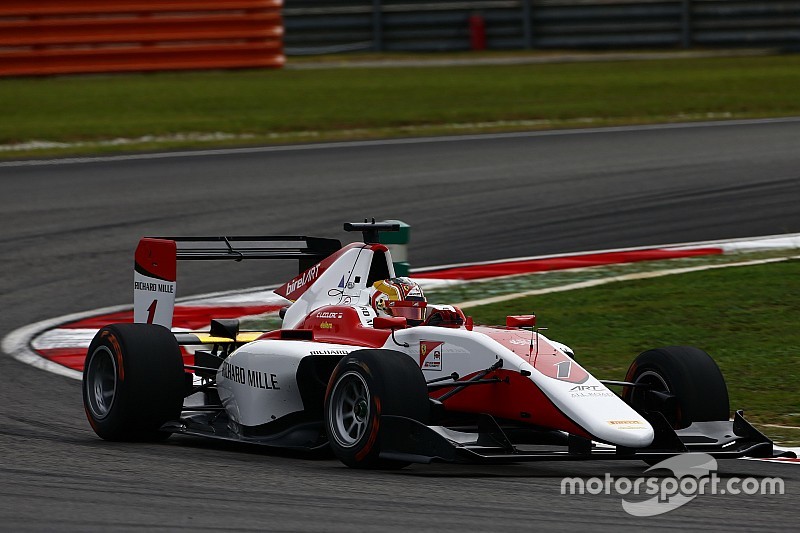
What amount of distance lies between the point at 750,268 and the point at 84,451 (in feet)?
23.0

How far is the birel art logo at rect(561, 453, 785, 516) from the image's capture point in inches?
245

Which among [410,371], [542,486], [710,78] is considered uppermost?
[710,78]

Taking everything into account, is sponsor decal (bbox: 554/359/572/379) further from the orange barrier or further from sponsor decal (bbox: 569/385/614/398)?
the orange barrier

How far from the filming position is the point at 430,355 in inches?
290

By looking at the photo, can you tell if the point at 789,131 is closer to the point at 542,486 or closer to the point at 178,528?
the point at 542,486

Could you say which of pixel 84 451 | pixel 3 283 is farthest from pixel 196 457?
pixel 3 283

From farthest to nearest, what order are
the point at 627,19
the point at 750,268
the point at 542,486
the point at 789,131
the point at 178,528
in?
the point at 627,19
the point at 789,131
the point at 750,268
the point at 542,486
the point at 178,528

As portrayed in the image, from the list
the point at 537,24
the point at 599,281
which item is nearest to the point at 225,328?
the point at 599,281

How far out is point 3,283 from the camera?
1288 centimetres

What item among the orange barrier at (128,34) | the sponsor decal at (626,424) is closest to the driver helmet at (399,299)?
the sponsor decal at (626,424)

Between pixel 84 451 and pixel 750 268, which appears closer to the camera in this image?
pixel 84 451

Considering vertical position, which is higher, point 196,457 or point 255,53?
point 255,53

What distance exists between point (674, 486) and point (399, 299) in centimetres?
193

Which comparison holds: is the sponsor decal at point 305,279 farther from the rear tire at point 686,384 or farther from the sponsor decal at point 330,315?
the rear tire at point 686,384
